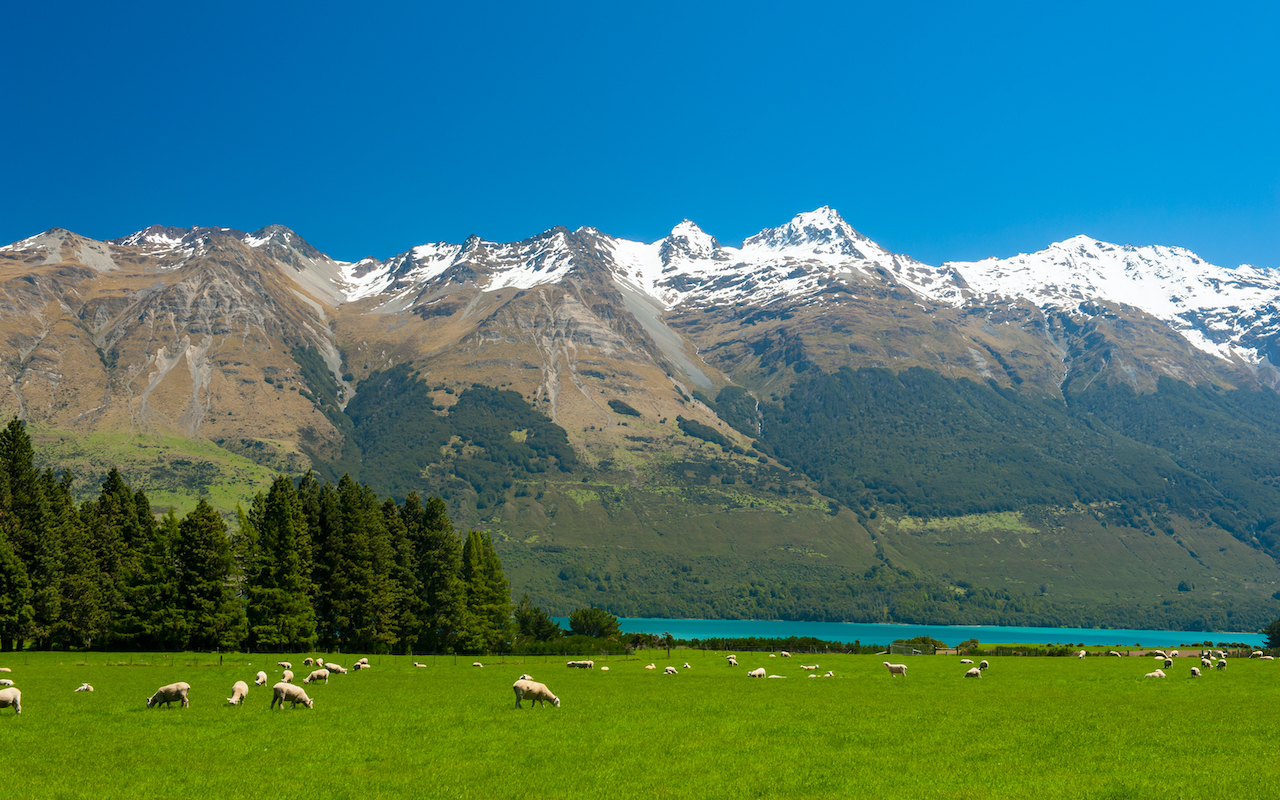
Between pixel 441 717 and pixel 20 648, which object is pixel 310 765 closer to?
pixel 441 717

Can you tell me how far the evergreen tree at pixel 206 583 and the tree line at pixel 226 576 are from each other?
101 millimetres

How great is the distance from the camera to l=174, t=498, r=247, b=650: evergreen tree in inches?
3002

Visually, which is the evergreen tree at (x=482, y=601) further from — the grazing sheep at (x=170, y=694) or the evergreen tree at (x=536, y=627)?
the grazing sheep at (x=170, y=694)

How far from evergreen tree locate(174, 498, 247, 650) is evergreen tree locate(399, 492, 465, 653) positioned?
1002 inches

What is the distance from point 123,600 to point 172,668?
2784cm

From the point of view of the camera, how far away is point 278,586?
82750mm

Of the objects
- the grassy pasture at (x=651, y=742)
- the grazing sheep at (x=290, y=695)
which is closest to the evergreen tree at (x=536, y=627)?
the grassy pasture at (x=651, y=742)

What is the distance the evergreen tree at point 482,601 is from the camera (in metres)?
103

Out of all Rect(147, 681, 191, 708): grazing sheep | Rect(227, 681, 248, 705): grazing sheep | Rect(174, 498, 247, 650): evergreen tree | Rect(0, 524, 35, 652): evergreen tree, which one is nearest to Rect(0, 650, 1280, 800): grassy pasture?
Rect(147, 681, 191, 708): grazing sheep

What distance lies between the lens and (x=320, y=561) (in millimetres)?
91688

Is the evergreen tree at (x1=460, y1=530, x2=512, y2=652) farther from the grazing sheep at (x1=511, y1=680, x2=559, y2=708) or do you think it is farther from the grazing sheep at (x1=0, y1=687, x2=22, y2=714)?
the grazing sheep at (x1=0, y1=687, x2=22, y2=714)

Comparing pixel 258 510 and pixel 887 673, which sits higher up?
pixel 258 510

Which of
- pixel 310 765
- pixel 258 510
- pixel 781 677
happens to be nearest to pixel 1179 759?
pixel 310 765

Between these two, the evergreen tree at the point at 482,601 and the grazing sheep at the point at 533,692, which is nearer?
the grazing sheep at the point at 533,692
